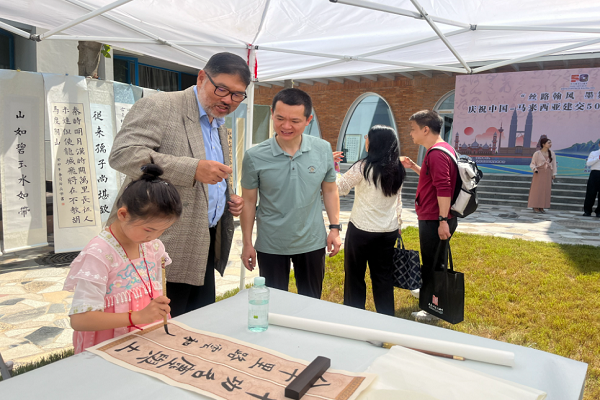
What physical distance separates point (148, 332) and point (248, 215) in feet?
3.98

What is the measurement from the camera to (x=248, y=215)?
250 centimetres

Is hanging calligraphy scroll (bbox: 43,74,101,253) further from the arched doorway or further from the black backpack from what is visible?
the arched doorway

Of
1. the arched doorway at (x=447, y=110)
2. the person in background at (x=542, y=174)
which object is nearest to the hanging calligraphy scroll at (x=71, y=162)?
the person in background at (x=542, y=174)

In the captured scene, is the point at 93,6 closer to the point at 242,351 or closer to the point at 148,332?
the point at 148,332

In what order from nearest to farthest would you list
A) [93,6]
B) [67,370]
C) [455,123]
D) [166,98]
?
[67,370] → [166,98] → [93,6] → [455,123]

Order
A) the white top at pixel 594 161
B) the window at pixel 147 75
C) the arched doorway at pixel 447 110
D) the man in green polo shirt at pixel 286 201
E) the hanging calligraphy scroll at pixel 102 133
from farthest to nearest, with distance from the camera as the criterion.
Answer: the arched doorway at pixel 447 110 → the window at pixel 147 75 → the white top at pixel 594 161 → the hanging calligraphy scroll at pixel 102 133 → the man in green polo shirt at pixel 286 201

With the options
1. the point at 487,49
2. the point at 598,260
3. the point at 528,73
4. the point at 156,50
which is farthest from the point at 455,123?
the point at 156,50

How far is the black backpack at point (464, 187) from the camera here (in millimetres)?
3244

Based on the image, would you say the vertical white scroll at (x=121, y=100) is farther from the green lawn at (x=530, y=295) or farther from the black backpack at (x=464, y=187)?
the black backpack at (x=464, y=187)

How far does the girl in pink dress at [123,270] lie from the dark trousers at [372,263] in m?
1.90

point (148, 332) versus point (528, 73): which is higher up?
point (528, 73)

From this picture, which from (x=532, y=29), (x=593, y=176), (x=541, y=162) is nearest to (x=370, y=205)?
(x=532, y=29)

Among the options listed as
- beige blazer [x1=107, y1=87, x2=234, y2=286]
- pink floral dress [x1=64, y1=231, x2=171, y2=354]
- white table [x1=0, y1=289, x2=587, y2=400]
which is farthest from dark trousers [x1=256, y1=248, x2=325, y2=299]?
pink floral dress [x1=64, y1=231, x2=171, y2=354]

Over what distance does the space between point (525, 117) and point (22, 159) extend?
43.2 feet
